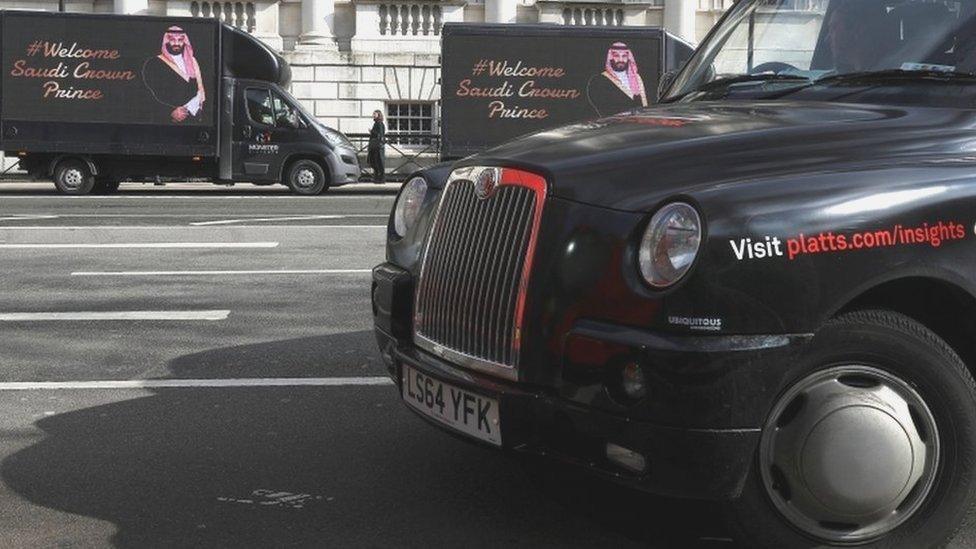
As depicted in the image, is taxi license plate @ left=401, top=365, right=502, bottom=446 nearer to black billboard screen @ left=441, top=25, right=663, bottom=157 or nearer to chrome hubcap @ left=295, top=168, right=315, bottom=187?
chrome hubcap @ left=295, top=168, right=315, bottom=187

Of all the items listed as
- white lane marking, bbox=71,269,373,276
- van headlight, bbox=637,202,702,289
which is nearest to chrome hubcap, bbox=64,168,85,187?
white lane marking, bbox=71,269,373,276

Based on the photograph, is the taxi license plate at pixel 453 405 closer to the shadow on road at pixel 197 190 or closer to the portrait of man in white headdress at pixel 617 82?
the shadow on road at pixel 197 190

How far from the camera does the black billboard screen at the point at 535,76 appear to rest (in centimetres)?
2834

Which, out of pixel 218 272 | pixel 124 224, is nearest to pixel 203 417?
pixel 218 272

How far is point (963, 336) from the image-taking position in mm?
4277

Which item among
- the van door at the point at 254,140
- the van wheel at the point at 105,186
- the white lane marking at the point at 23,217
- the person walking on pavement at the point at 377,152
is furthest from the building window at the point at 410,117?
the white lane marking at the point at 23,217

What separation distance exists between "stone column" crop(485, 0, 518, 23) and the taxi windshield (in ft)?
96.4

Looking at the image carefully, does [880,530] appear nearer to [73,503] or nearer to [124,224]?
[73,503]

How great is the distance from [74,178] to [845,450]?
23504 millimetres

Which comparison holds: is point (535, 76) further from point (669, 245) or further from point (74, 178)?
point (669, 245)

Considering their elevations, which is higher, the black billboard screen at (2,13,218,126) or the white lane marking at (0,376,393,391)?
the black billboard screen at (2,13,218,126)

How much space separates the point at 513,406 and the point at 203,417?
2442mm

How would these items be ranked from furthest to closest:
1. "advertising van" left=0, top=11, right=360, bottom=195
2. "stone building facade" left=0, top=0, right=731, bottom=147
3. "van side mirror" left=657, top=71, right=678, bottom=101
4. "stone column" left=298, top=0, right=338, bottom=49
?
1. "stone column" left=298, top=0, right=338, bottom=49
2. "stone building facade" left=0, top=0, right=731, bottom=147
3. "advertising van" left=0, top=11, right=360, bottom=195
4. "van side mirror" left=657, top=71, right=678, bottom=101

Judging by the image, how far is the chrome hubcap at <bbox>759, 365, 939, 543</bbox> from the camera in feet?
12.9
